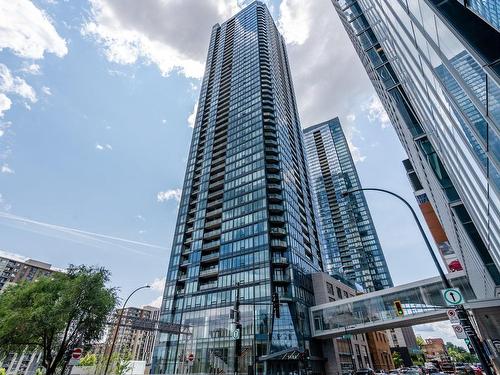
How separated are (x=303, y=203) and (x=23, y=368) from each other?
4848 inches

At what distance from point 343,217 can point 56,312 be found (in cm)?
13754

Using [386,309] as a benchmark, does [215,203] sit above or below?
above

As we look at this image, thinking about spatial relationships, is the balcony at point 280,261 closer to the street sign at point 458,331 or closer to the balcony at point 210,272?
the balcony at point 210,272

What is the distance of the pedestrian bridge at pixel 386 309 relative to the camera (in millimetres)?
34969

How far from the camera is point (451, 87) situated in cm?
632

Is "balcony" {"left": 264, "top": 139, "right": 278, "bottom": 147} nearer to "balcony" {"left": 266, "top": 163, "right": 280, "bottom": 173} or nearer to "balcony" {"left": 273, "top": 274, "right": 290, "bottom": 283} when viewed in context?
"balcony" {"left": 266, "top": 163, "right": 280, "bottom": 173}

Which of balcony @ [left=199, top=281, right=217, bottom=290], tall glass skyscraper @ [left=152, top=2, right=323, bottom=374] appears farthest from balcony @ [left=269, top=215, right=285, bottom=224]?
balcony @ [left=199, top=281, right=217, bottom=290]

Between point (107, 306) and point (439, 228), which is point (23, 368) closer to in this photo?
point (107, 306)

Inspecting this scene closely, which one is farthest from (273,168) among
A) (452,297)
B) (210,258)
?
(452,297)

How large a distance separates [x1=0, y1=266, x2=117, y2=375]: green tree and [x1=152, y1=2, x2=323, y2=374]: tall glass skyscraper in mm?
17185

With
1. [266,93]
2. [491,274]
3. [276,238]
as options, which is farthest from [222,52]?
[491,274]

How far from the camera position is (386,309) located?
39312 millimetres

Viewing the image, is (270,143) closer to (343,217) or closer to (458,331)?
(458,331)

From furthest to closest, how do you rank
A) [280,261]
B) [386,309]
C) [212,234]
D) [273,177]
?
[273,177]
[212,234]
[280,261]
[386,309]
